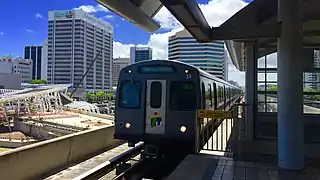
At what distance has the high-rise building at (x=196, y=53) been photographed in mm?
23781

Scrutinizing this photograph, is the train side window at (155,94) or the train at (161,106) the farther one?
the train side window at (155,94)

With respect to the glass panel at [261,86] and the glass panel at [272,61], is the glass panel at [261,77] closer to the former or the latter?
the glass panel at [261,86]

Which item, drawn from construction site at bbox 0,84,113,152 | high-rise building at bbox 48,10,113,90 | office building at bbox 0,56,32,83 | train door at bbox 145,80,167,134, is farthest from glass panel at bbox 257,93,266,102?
office building at bbox 0,56,32,83

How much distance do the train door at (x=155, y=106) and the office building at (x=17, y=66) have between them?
87766mm

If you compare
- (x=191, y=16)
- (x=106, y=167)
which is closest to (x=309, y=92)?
(x=191, y=16)

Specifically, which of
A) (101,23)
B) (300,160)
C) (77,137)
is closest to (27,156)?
(77,137)

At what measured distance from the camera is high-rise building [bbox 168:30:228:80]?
2378cm

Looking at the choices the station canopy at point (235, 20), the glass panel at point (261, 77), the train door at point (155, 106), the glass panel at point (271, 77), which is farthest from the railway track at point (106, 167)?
the glass panel at point (271, 77)

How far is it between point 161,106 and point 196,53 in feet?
54.8

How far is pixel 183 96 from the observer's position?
8453mm

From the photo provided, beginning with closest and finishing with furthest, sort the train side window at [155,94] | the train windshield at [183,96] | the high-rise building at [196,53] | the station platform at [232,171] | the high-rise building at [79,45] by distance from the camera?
the station platform at [232,171]
the train windshield at [183,96]
the train side window at [155,94]
the high-rise building at [196,53]
the high-rise building at [79,45]

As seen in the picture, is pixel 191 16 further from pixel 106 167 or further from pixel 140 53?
pixel 140 53

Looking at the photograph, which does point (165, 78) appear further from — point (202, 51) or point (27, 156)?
point (202, 51)

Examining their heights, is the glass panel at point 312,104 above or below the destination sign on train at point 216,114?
above
